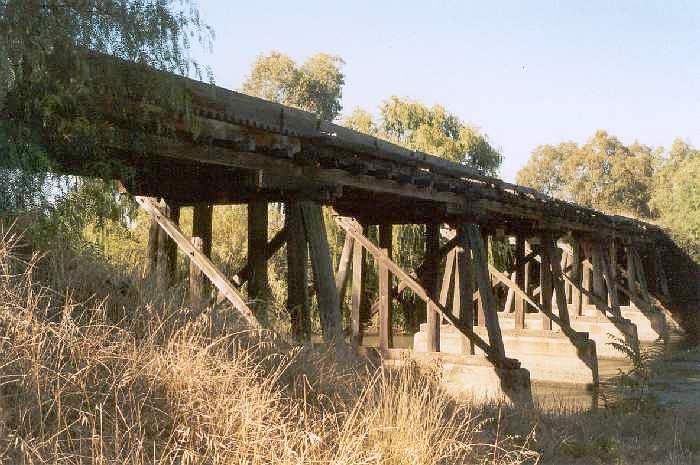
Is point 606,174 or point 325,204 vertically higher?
point 606,174

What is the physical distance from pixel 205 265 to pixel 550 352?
29.7ft

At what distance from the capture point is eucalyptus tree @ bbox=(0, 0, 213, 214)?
15.4ft

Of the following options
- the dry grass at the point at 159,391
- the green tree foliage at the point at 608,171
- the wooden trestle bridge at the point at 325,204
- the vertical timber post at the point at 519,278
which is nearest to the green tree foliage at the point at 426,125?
the vertical timber post at the point at 519,278

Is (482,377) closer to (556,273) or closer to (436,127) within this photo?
(556,273)

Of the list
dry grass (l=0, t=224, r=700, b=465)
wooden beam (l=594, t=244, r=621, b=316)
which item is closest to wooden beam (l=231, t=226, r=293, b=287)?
dry grass (l=0, t=224, r=700, b=465)

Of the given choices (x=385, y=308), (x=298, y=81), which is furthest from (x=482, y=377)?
(x=298, y=81)

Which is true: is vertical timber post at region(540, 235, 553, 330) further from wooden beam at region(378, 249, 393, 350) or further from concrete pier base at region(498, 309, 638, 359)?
wooden beam at region(378, 249, 393, 350)

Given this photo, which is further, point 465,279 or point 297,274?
point 465,279

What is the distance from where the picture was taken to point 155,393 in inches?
159

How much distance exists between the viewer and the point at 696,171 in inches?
1270

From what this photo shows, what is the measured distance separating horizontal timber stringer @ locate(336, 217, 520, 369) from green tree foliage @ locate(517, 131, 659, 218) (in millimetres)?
47796

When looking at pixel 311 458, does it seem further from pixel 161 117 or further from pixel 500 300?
pixel 500 300

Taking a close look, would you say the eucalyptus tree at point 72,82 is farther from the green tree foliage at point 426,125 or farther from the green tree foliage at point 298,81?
the green tree foliage at point 298,81

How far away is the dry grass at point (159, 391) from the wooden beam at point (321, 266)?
1.51m
